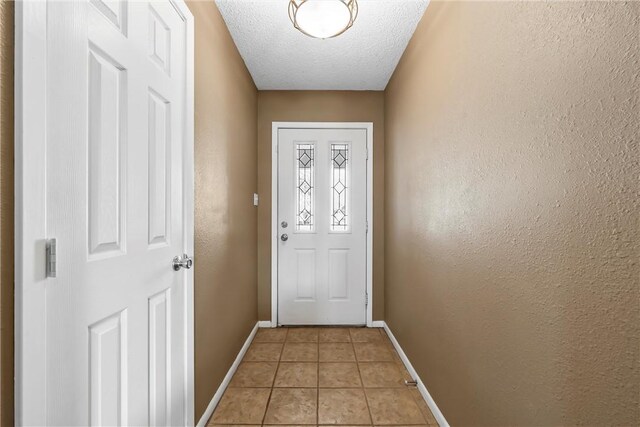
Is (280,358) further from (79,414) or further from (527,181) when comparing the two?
(527,181)

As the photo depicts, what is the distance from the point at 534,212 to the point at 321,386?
1.70 meters

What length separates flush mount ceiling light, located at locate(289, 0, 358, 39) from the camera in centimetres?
151

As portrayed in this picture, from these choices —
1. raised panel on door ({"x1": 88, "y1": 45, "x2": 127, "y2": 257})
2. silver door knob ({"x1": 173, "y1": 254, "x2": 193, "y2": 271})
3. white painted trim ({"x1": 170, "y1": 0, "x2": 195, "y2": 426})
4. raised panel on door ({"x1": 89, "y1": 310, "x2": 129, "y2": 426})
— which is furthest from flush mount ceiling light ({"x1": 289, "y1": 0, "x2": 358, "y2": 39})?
raised panel on door ({"x1": 89, "y1": 310, "x2": 129, "y2": 426})

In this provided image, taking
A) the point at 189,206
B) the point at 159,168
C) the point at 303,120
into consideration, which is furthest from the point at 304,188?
the point at 159,168

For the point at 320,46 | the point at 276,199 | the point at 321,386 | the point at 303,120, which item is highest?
the point at 320,46

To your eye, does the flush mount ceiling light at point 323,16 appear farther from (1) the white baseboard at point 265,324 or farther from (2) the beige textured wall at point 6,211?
(1) the white baseboard at point 265,324

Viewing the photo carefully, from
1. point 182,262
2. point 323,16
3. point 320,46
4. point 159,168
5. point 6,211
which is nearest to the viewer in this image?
point 6,211

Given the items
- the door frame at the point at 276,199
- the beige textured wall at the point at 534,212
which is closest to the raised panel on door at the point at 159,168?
the beige textured wall at the point at 534,212

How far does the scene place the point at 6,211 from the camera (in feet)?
2.10

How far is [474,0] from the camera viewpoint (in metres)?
1.31

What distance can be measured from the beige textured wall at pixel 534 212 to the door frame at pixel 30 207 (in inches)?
50.5

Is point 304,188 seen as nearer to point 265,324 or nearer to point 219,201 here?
point 219,201

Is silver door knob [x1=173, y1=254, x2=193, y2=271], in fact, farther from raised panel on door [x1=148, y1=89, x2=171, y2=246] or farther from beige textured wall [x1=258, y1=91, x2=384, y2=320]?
beige textured wall [x1=258, y1=91, x2=384, y2=320]

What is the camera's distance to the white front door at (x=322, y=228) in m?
3.11
